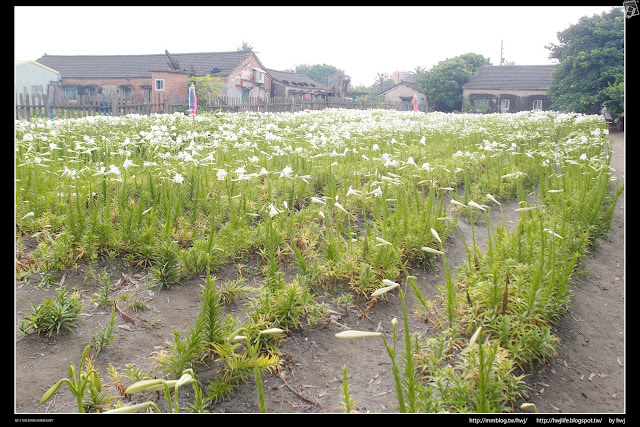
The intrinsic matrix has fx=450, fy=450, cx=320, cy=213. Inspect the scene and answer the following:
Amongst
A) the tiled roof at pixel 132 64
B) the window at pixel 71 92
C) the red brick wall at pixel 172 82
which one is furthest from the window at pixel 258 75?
the window at pixel 71 92

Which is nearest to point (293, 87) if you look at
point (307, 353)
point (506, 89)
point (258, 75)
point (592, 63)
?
point (258, 75)

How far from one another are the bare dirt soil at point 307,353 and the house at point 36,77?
46.0 m

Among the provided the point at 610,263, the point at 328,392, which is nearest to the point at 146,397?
the point at 328,392

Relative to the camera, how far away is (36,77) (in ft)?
144

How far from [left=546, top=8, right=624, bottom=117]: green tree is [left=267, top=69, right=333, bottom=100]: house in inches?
1134

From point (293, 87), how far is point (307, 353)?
55.0 meters

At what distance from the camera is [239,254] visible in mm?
4406

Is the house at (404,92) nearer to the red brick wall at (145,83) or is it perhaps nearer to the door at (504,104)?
the door at (504,104)

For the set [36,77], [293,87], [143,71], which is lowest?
[36,77]

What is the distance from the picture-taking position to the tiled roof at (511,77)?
50.1 meters

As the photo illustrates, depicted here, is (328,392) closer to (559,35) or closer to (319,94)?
(559,35)

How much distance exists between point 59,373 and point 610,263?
205 inches

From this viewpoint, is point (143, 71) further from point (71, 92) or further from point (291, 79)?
point (291, 79)
